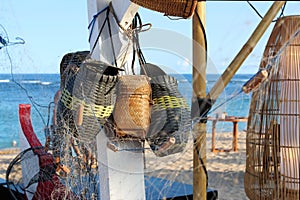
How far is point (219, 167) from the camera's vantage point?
0.80 metres

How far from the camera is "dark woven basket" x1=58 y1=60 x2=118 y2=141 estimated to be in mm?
1015

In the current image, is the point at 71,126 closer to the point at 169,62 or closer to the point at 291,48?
the point at 169,62

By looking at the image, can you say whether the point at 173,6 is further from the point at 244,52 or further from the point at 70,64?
the point at 70,64

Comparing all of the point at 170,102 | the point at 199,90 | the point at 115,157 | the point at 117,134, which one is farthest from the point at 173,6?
the point at 115,157

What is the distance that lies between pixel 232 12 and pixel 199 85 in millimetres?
147

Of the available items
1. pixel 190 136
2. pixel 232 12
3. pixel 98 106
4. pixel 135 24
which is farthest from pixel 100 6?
pixel 232 12

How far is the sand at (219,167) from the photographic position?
2.56 ft

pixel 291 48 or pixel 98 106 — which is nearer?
pixel 291 48

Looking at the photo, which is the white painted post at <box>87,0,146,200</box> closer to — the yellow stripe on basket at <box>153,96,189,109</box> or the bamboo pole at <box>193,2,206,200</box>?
the yellow stripe on basket at <box>153,96,189,109</box>

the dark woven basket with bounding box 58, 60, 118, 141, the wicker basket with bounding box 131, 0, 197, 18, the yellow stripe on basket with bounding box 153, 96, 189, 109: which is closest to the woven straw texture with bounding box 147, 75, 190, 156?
the yellow stripe on basket with bounding box 153, 96, 189, 109

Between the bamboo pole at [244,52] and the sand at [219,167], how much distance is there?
12 cm

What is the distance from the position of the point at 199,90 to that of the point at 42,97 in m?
0.66

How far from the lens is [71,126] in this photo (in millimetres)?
1069

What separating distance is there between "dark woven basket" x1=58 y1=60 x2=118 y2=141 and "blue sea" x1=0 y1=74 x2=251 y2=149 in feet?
0.53
